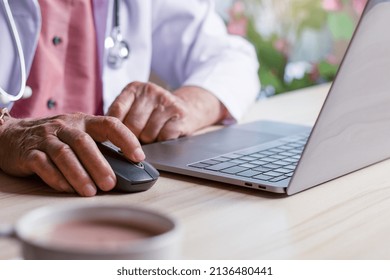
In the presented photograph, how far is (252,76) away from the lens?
5.53ft

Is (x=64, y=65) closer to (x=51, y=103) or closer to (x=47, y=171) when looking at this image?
(x=51, y=103)

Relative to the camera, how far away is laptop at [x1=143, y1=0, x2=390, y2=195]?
2.68ft

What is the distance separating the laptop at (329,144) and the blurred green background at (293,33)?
121 cm

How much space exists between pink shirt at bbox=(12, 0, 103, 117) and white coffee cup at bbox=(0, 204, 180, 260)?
1.04m

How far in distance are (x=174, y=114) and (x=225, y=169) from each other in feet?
1.04

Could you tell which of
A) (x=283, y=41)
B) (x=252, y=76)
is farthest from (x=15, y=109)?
(x=283, y=41)

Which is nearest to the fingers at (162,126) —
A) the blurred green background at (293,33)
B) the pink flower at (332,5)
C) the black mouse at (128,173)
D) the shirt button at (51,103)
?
the black mouse at (128,173)

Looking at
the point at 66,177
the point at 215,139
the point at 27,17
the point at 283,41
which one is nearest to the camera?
the point at 66,177

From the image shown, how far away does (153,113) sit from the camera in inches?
49.9

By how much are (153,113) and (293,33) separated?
1.42 meters

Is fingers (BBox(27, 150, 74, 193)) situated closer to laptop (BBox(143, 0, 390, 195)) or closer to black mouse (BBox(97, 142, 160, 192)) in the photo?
black mouse (BBox(97, 142, 160, 192))

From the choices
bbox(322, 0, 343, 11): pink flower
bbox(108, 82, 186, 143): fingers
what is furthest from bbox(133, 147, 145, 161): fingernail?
bbox(322, 0, 343, 11): pink flower

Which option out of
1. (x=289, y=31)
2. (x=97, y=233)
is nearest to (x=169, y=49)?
(x=289, y=31)

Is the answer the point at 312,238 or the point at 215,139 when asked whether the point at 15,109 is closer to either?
the point at 215,139
